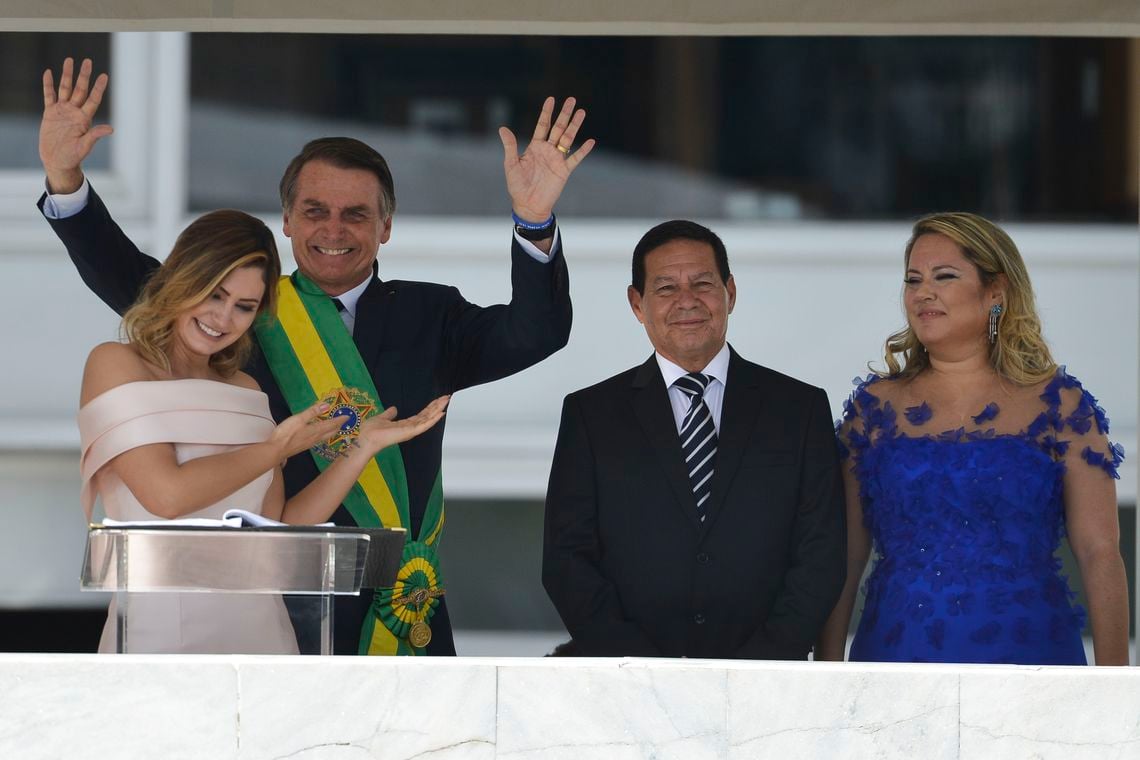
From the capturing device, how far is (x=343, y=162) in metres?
3.77

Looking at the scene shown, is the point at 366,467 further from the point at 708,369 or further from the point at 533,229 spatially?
the point at 708,369

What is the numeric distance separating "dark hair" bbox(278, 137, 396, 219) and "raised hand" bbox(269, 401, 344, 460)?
0.65 meters

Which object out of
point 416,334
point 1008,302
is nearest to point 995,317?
point 1008,302

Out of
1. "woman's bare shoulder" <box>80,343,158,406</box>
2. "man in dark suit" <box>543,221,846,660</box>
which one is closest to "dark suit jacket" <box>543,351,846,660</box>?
"man in dark suit" <box>543,221,846,660</box>

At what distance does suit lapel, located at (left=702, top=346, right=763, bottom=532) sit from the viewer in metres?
3.55

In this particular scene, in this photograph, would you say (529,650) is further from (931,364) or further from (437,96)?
(931,364)

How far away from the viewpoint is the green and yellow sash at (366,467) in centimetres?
369

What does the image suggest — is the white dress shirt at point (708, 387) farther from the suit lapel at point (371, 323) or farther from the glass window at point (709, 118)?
the glass window at point (709, 118)

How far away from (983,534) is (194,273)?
156 cm

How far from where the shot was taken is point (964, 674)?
3191mm

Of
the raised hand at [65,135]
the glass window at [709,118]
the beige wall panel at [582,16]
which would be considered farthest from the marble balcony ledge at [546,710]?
the glass window at [709,118]

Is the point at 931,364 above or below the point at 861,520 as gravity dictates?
above

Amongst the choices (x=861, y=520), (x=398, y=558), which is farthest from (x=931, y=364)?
(x=398, y=558)

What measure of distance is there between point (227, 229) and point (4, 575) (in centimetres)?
311
